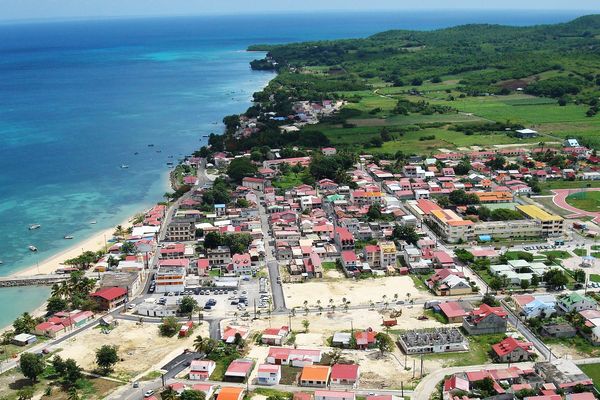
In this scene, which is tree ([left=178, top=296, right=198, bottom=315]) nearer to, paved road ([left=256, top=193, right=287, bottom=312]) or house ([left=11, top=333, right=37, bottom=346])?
paved road ([left=256, top=193, right=287, bottom=312])

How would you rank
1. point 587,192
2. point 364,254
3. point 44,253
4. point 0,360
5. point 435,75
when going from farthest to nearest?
point 435,75 < point 587,192 < point 44,253 < point 364,254 < point 0,360

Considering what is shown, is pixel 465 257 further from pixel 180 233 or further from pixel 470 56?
pixel 470 56

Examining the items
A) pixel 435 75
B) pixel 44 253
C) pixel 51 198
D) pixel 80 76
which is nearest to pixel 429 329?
pixel 44 253

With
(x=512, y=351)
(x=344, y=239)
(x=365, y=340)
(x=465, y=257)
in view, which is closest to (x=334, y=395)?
(x=365, y=340)

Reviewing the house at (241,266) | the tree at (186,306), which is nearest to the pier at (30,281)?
the tree at (186,306)

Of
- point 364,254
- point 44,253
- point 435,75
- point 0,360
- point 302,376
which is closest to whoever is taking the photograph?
point 302,376

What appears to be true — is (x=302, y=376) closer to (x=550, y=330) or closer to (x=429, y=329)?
(x=429, y=329)
